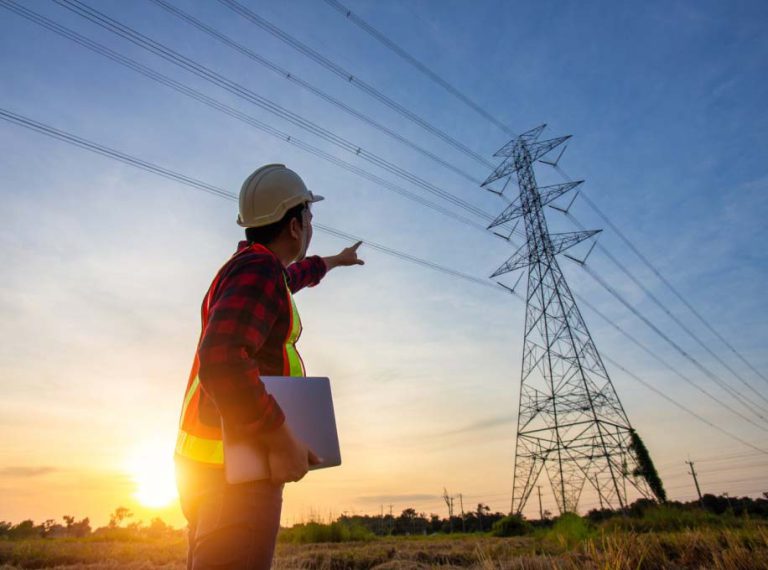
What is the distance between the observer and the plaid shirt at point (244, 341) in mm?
1432

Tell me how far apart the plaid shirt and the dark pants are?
23 cm

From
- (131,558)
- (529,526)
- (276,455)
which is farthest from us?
(529,526)

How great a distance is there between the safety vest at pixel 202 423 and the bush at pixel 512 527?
65.7 feet

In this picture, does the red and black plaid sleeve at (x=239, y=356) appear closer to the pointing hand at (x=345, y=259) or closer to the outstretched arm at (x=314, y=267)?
the outstretched arm at (x=314, y=267)

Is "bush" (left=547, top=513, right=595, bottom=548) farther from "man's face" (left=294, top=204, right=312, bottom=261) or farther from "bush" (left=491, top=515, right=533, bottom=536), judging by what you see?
"man's face" (left=294, top=204, right=312, bottom=261)

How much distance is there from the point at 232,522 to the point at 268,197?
1398mm

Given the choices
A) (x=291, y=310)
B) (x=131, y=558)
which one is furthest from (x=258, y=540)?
(x=131, y=558)

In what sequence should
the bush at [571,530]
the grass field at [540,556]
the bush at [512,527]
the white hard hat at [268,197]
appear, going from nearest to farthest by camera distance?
1. the white hard hat at [268,197]
2. the grass field at [540,556]
3. the bush at [571,530]
4. the bush at [512,527]

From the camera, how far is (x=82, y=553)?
8586 mm

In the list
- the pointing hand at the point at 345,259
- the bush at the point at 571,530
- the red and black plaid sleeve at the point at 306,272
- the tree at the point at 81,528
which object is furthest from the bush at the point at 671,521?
the tree at the point at 81,528

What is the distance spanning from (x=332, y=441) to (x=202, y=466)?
49 cm

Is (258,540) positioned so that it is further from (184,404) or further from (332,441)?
(184,404)

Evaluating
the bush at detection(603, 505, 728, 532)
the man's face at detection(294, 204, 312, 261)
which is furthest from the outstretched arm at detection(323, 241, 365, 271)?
the bush at detection(603, 505, 728, 532)

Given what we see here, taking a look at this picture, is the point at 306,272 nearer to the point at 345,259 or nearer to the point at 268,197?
the point at 345,259
